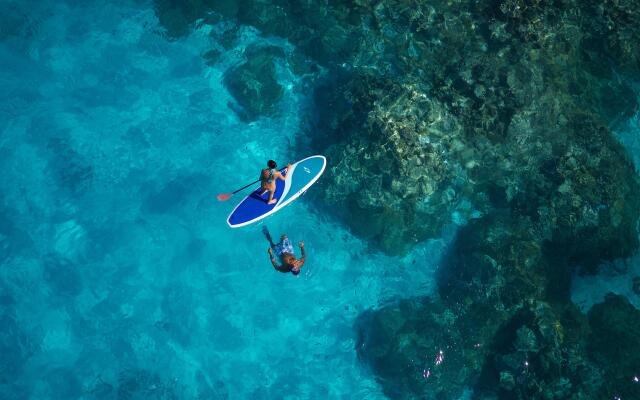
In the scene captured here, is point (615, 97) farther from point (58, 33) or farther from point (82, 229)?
point (58, 33)

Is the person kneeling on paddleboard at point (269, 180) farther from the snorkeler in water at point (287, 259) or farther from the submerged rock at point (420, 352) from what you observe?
the submerged rock at point (420, 352)

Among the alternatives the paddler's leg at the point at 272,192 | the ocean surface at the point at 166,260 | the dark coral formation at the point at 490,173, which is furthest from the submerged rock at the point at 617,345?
the paddler's leg at the point at 272,192

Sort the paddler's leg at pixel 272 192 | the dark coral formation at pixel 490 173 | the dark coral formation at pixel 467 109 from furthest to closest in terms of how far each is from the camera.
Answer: the dark coral formation at pixel 467 109, the dark coral formation at pixel 490 173, the paddler's leg at pixel 272 192

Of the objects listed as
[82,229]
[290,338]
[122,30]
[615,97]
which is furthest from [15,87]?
[615,97]

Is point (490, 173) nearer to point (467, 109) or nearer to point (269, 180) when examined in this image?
point (467, 109)

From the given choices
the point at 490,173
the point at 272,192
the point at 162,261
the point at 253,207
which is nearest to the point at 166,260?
the point at 162,261

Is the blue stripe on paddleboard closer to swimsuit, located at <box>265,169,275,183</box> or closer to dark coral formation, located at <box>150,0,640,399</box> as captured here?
swimsuit, located at <box>265,169,275,183</box>
